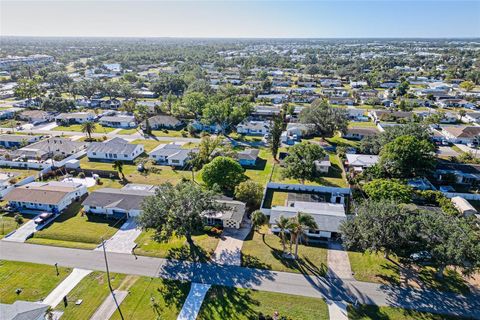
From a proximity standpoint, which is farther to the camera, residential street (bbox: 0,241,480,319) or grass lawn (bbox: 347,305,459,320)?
residential street (bbox: 0,241,480,319)

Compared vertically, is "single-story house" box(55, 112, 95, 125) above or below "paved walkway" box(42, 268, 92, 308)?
above

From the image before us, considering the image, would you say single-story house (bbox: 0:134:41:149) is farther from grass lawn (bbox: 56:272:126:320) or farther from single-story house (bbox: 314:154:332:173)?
single-story house (bbox: 314:154:332:173)

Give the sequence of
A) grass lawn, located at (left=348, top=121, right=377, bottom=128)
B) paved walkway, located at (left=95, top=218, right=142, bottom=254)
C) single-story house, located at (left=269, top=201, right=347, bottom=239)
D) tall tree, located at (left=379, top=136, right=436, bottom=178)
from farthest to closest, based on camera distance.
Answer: grass lawn, located at (left=348, top=121, right=377, bottom=128) → tall tree, located at (left=379, top=136, right=436, bottom=178) → single-story house, located at (left=269, top=201, right=347, bottom=239) → paved walkway, located at (left=95, top=218, right=142, bottom=254)

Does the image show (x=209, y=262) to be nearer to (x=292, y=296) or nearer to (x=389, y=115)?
(x=292, y=296)

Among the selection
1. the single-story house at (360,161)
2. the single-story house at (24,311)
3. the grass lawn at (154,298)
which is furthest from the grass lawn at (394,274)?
the single-story house at (24,311)

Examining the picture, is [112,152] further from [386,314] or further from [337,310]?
[386,314]

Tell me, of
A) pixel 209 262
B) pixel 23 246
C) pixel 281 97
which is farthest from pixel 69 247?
pixel 281 97

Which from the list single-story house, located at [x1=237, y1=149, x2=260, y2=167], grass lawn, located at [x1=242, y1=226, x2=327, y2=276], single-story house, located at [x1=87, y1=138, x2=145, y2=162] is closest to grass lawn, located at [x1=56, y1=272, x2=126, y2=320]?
grass lawn, located at [x1=242, y1=226, x2=327, y2=276]
